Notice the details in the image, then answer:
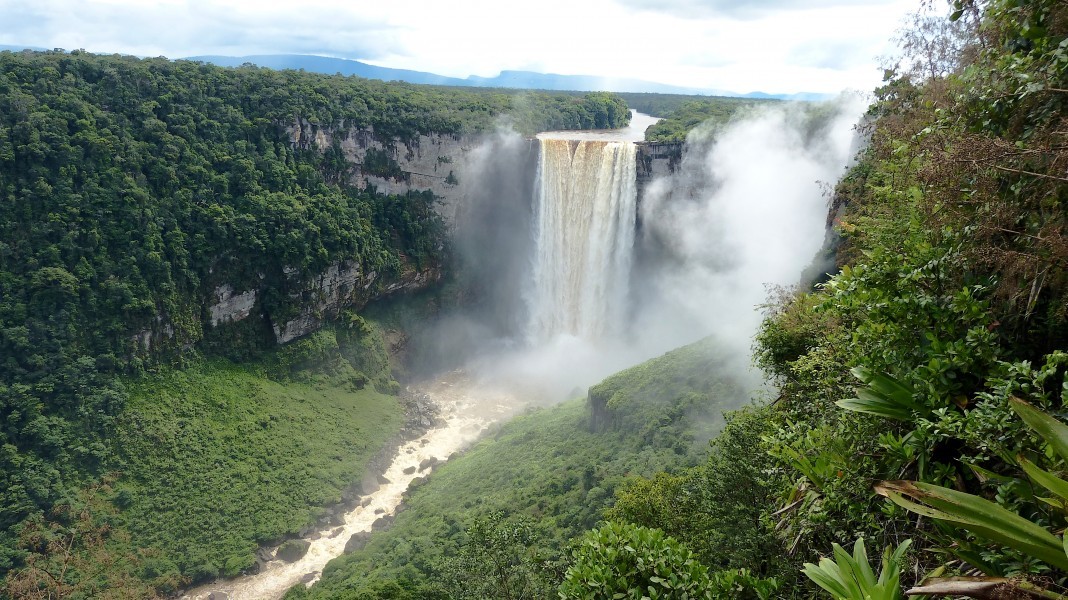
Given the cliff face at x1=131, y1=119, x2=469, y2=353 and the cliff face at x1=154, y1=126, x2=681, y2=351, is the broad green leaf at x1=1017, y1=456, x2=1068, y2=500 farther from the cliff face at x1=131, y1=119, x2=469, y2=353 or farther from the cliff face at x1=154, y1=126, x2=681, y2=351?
the cliff face at x1=154, y1=126, x2=681, y2=351

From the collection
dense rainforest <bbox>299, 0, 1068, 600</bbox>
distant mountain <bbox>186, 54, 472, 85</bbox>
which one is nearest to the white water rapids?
dense rainforest <bbox>299, 0, 1068, 600</bbox>

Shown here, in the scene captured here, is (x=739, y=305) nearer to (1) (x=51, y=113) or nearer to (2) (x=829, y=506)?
(2) (x=829, y=506)

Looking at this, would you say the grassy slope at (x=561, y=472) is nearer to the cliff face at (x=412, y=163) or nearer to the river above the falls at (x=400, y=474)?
the river above the falls at (x=400, y=474)

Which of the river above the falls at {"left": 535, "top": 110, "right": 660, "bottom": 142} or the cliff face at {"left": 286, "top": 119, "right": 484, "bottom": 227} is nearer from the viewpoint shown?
the cliff face at {"left": 286, "top": 119, "right": 484, "bottom": 227}

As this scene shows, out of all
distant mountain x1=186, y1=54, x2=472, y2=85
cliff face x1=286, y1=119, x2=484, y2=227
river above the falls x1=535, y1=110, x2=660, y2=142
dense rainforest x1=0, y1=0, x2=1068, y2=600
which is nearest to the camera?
dense rainforest x1=0, y1=0, x2=1068, y2=600

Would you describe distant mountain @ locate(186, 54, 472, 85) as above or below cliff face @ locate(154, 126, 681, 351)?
above

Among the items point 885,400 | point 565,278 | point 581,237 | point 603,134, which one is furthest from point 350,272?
point 885,400
